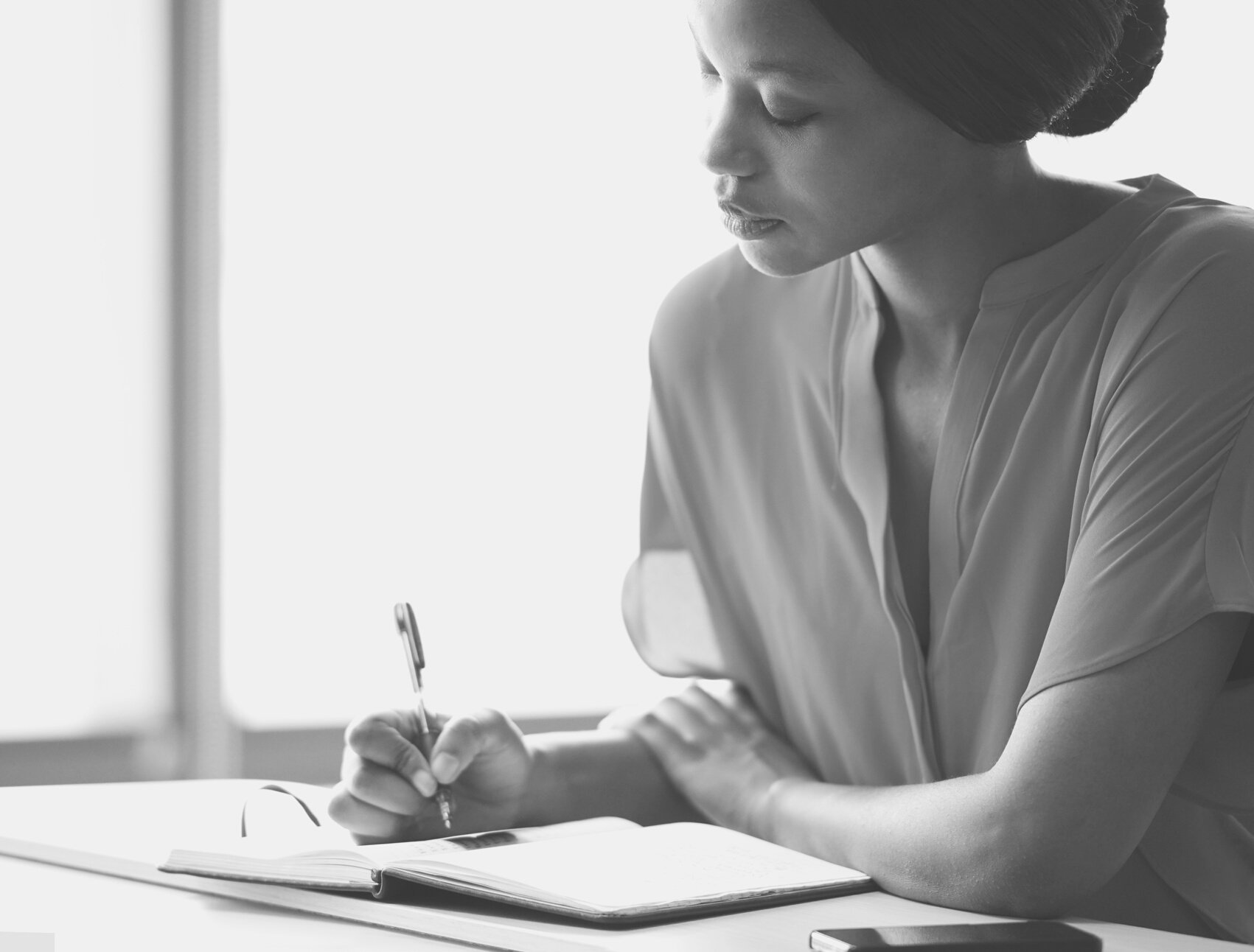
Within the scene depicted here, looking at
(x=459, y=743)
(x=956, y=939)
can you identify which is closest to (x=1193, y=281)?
(x=956, y=939)

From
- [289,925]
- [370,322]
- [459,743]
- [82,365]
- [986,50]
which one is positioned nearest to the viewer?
[289,925]

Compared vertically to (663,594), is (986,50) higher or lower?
higher

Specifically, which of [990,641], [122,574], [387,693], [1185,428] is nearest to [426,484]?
[387,693]

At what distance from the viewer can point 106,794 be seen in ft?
4.82

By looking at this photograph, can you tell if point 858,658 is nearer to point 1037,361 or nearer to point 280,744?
point 1037,361

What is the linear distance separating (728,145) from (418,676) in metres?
0.51

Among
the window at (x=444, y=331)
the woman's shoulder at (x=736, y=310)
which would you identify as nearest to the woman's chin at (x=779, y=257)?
the woman's shoulder at (x=736, y=310)

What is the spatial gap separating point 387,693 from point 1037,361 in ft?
5.67

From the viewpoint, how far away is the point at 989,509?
3.74 ft

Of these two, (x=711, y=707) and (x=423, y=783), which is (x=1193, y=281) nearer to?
(x=711, y=707)

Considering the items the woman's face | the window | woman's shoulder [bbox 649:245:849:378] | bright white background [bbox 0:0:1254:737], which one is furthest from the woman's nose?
the window

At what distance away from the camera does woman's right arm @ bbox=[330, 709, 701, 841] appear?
1.12m

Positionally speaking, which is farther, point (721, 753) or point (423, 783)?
point (721, 753)

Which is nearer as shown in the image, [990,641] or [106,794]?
[990,641]
